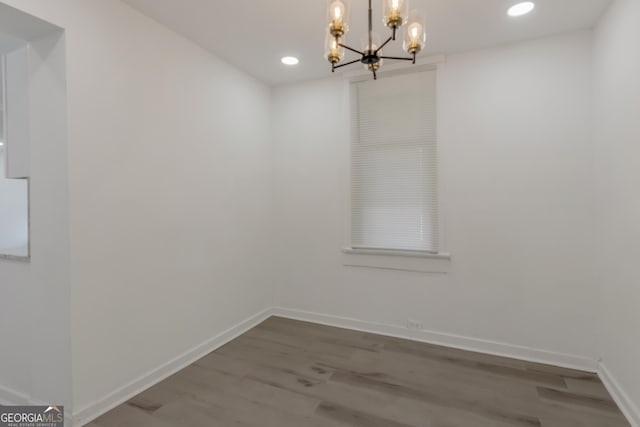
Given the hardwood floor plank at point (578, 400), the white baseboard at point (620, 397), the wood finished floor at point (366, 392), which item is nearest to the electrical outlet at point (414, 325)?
the wood finished floor at point (366, 392)

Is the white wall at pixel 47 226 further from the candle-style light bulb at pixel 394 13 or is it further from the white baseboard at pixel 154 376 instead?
the candle-style light bulb at pixel 394 13

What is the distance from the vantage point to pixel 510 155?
9.49 feet

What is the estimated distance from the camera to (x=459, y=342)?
122 inches

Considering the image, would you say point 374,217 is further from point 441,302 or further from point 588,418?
point 588,418

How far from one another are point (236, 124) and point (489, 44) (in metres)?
2.58

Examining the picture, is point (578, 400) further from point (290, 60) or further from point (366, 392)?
point (290, 60)

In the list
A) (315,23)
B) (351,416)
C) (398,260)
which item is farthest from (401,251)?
(315,23)

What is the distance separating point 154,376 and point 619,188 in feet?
12.2

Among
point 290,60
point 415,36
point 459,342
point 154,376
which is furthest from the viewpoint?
point 290,60

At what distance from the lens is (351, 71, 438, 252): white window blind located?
3.23 m

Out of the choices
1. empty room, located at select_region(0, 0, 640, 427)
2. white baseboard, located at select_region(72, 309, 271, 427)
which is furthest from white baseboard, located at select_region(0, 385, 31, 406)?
white baseboard, located at select_region(72, 309, 271, 427)

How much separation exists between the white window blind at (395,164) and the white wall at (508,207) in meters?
0.14

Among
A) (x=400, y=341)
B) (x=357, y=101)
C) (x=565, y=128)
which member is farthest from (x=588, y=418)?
(x=357, y=101)

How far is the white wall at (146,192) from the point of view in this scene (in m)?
2.02
